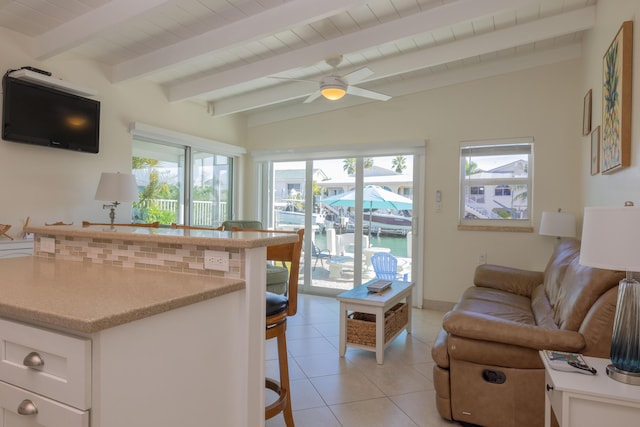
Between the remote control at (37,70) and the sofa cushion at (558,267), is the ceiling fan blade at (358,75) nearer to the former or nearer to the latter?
the sofa cushion at (558,267)

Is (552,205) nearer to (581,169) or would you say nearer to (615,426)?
(581,169)

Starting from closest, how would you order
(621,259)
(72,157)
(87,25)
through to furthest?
1. (621,259)
2. (87,25)
3. (72,157)

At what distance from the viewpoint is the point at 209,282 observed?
1.36 meters

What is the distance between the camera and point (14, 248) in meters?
3.08

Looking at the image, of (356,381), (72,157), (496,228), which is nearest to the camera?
(356,381)

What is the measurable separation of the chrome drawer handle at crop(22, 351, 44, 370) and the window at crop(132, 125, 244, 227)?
3553 millimetres

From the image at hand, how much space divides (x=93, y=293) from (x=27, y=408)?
1.07 ft

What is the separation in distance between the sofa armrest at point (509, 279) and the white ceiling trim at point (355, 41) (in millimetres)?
2297

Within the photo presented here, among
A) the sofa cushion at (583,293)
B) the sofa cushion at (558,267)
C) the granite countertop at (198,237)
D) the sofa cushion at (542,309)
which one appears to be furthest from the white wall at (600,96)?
the granite countertop at (198,237)

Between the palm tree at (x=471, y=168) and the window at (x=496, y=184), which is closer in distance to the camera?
the window at (x=496, y=184)

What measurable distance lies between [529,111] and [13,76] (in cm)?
489

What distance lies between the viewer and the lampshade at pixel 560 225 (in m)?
3.62

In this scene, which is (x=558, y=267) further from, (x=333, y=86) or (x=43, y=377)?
(x=43, y=377)

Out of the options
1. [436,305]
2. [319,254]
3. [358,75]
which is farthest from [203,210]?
[436,305]
